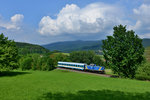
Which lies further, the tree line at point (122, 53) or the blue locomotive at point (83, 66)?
the blue locomotive at point (83, 66)

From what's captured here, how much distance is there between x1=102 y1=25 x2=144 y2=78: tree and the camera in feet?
98.8

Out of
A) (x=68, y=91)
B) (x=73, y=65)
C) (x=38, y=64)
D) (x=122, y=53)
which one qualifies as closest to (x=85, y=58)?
(x=73, y=65)

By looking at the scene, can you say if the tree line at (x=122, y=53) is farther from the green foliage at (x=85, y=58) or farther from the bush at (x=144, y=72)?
the green foliage at (x=85, y=58)

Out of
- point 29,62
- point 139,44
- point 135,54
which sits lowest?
point 29,62

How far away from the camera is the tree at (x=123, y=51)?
30.1 m

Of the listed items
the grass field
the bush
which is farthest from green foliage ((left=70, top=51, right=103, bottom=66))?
the grass field

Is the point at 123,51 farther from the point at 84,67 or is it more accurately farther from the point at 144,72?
the point at 84,67

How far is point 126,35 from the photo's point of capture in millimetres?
32469

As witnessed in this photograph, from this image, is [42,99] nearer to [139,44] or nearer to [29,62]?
[139,44]

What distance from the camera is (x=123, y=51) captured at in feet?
102

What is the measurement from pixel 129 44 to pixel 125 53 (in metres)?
2.65

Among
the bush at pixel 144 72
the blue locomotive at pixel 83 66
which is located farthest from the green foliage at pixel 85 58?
the bush at pixel 144 72

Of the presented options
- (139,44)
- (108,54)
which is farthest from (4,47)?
(139,44)

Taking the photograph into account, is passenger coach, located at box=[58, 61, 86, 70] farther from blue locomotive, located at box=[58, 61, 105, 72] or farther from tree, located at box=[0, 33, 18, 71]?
tree, located at box=[0, 33, 18, 71]
